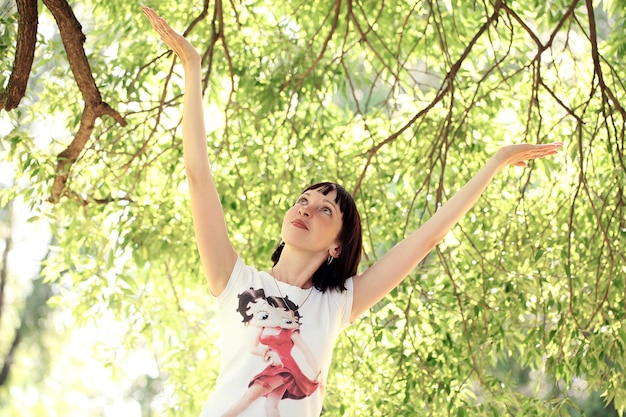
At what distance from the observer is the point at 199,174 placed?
1.85 meters

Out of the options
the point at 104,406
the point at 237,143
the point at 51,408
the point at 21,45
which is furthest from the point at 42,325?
the point at 51,408

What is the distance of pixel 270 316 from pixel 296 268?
0.49 feet

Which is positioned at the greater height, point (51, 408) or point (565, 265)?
point (565, 265)

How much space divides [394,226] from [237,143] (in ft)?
2.07

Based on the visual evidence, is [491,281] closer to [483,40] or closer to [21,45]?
[483,40]

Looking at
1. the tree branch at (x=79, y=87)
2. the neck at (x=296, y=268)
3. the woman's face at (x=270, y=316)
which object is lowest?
the woman's face at (x=270, y=316)

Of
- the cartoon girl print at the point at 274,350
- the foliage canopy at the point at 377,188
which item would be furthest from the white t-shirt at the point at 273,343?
the foliage canopy at the point at 377,188

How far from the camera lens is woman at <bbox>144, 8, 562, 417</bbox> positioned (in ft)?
5.84

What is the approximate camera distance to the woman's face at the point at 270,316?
6.00 ft

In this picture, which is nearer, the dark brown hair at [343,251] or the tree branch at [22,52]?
the dark brown hair at [343,251]

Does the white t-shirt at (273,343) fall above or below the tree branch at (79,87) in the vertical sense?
below

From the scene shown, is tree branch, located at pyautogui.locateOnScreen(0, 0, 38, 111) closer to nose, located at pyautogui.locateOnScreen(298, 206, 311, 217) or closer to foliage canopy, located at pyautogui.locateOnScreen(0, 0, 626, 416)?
foliage canopy, located at pyautogui.locateOnScreen(0, 0, 626, 416)

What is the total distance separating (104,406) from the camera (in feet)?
28.7

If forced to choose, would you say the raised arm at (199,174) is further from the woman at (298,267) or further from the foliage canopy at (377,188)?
the foliage canopy at (377,188)
